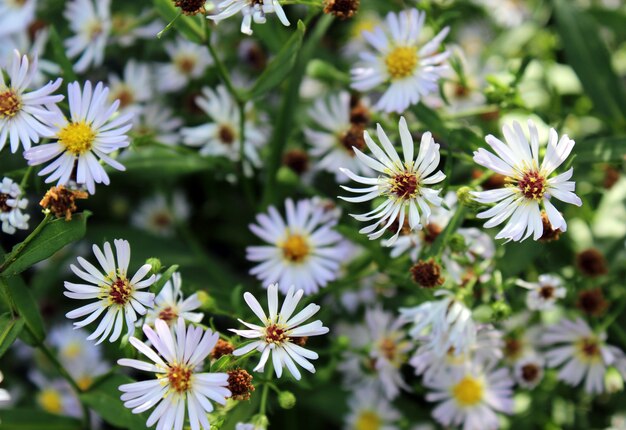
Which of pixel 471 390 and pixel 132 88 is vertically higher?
pixel 132 88

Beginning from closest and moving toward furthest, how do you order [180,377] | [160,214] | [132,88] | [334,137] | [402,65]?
[180,377] → [402,65] → [334,137] → [132,88] → [160,214]

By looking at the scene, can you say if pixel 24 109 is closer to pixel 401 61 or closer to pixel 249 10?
pixel 249 10

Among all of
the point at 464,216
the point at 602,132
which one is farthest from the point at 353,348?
the point at 602,132

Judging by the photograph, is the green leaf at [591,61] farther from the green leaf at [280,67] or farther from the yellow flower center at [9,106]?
the yellow flower center at [9,106]

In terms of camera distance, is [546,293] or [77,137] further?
[546,293]

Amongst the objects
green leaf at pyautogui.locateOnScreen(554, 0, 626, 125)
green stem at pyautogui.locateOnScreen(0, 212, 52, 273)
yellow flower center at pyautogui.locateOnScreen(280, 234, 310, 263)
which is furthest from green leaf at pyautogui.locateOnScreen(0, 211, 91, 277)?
green leaf at pyautogui.locateOnScreen(554, 0, 626, 125)

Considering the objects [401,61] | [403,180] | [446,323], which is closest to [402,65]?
[401,61]

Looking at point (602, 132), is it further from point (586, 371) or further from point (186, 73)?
point (186, 73)

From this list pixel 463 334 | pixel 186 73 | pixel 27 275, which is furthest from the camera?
pixel 27 275
